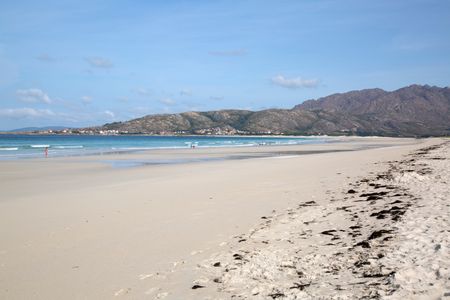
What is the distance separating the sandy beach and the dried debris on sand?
19 millimetres

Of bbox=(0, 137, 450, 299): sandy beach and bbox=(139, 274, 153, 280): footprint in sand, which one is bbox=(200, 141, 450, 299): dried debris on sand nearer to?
bbox=(0, 137, 450, 299): sandy beach

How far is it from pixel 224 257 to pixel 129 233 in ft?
8.63

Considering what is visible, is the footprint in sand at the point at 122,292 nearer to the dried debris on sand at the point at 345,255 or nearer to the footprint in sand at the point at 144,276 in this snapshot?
the footprint in sand at the point at 144,276

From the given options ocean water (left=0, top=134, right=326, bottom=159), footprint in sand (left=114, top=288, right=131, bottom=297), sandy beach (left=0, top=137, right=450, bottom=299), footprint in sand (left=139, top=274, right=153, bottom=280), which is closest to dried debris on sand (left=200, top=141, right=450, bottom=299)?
sandy beach (left=0, top=137, right=450, bottom=299)

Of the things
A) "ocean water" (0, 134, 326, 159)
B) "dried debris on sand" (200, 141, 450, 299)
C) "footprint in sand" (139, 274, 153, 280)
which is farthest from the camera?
"ocean water" (0, 134, 326, 159)

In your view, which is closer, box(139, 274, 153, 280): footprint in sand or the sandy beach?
the sandy beach

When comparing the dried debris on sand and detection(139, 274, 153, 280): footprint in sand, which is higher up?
the dried debris on sand

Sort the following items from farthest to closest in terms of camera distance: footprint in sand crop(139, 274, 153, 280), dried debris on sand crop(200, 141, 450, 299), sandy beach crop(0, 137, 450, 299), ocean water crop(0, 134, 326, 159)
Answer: ocean water crop(0, 134, 326, 159)
footprint in sand crop(139, 274, 153, 280)
sandy beach crop(0, 137, 450, 299)
dried debris on sand crop(200, 141, 450, 299)

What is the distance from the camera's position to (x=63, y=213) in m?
10.1

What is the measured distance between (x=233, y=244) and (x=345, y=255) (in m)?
2.08

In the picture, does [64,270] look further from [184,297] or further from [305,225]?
[305,225]

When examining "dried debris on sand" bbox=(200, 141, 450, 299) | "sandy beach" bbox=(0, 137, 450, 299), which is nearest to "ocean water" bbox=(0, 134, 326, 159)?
"sandy beach" bbox=(0, 137, 450, 299)

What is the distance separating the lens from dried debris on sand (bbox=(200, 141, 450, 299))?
4543 mm

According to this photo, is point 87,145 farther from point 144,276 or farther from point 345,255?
point 345,255
